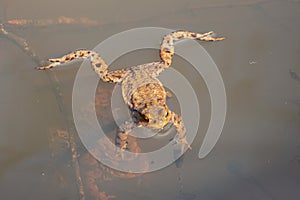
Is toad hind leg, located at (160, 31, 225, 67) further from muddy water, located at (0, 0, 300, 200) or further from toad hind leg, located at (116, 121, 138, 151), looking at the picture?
toad hind leg, located at (116, 121, 138, 151)

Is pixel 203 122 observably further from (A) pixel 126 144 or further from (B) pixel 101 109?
(B) pixel 101 109

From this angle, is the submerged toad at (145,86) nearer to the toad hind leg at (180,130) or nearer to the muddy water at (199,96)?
the toad hind leg at (180,130)

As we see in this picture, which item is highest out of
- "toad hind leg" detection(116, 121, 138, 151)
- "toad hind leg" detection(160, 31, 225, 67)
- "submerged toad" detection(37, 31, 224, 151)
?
"toad hind leg" detection(160, 31, 225, 67)

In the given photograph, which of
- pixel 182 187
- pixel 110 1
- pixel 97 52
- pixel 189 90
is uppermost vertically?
pixel 110 1

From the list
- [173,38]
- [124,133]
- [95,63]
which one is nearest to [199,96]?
[173,38]

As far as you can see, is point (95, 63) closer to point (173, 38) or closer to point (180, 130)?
point (173, 38)

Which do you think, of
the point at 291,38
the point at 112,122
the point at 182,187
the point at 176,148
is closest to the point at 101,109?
the point at 112,122

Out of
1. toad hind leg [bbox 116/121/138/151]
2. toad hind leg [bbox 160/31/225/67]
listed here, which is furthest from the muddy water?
toad hind leg [bbox 116/121/138/151]

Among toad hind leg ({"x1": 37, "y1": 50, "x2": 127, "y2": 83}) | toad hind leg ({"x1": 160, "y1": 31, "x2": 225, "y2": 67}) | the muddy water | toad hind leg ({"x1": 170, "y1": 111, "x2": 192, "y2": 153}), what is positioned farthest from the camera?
toad hind leg ({"x1": 160, "y1": 31, "x2": 225, "y2": 67})
